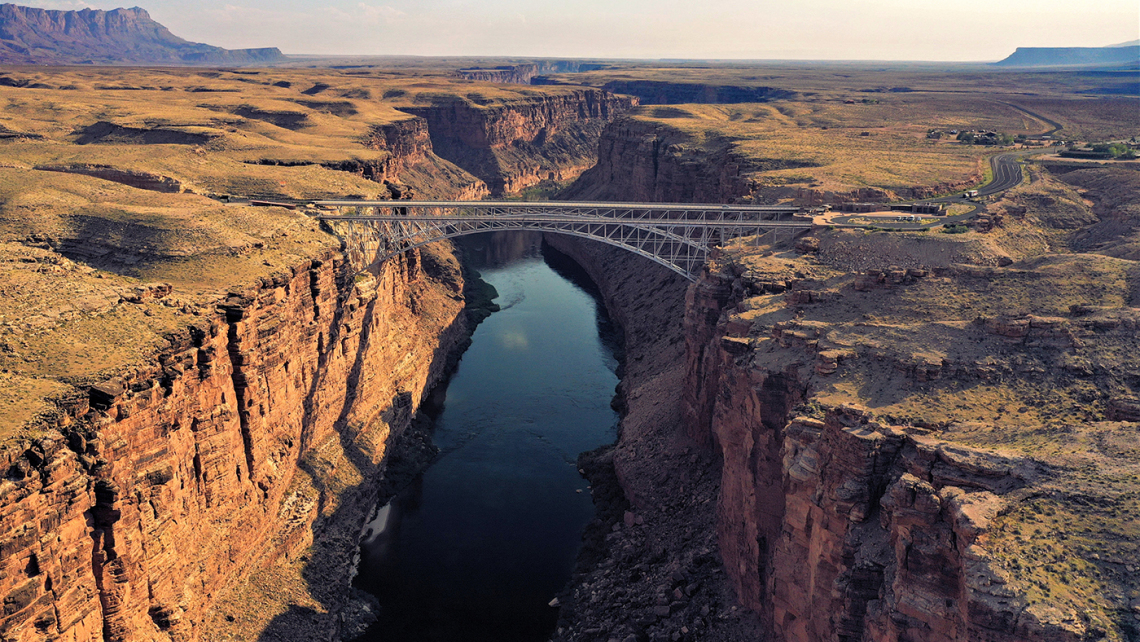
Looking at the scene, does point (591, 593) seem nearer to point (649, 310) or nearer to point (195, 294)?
point (195, 294)

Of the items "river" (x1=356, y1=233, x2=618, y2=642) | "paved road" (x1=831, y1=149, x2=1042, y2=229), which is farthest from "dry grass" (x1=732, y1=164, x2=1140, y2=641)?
"river" (x1=356, y1=233, x2=618, y2=642)

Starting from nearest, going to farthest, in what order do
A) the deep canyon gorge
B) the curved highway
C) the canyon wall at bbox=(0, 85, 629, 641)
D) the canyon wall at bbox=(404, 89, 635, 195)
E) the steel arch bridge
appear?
1. the deep canyon gorge
2. the canyon wall at bbox=(0, 85, 629, 641)
3. the steel arch bridge
4. the curved highway
5. the canyon wall at bbox=(404, 89, 635, 195)

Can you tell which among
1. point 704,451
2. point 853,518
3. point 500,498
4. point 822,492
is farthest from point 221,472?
point 853,518

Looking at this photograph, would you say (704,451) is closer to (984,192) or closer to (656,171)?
(984,192)

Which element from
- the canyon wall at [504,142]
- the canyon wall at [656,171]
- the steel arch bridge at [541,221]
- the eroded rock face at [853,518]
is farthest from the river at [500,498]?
the canyon wall at [504,142]

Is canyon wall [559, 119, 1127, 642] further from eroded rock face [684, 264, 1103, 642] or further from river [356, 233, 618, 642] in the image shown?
river [356, 233, 618, 642]
